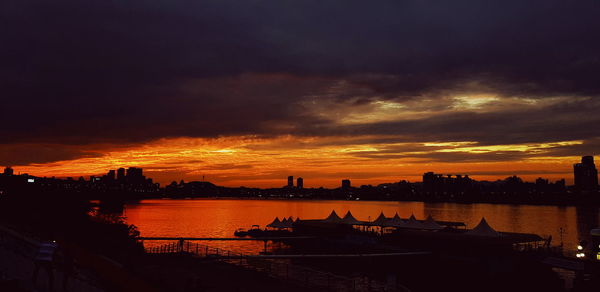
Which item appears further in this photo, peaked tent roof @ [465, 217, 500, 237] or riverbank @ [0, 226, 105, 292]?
peaked tent roof @ [465, 217, 500, 237]

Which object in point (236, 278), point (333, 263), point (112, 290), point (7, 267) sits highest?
point (7, 267)

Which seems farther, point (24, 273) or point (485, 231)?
point (485, 231)

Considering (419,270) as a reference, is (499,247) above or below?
above

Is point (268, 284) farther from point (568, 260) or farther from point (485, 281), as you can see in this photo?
point (568, 260)

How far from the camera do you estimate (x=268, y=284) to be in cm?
3095

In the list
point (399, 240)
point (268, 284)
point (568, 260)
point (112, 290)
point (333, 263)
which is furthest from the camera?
point (333, 263)

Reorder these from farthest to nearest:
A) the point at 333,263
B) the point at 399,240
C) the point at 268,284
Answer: the point at 333,263 < the point at 399,240 < the point at 268,284

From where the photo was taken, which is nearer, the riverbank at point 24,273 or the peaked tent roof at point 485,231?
the riverbank at point 24,273

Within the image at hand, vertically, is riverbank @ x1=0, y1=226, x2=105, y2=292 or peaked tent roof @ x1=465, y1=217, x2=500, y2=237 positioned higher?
riverbank @ x1=0, y1=226, x2=105, y2=292

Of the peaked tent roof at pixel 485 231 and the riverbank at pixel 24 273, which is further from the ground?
the riverbank at pixel 24 273

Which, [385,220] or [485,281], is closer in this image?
[485,281]

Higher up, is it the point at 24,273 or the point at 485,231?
the point at 24,273

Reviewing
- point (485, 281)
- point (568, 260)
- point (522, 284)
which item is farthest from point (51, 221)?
point (568, 260)

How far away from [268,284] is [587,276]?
2987cm
